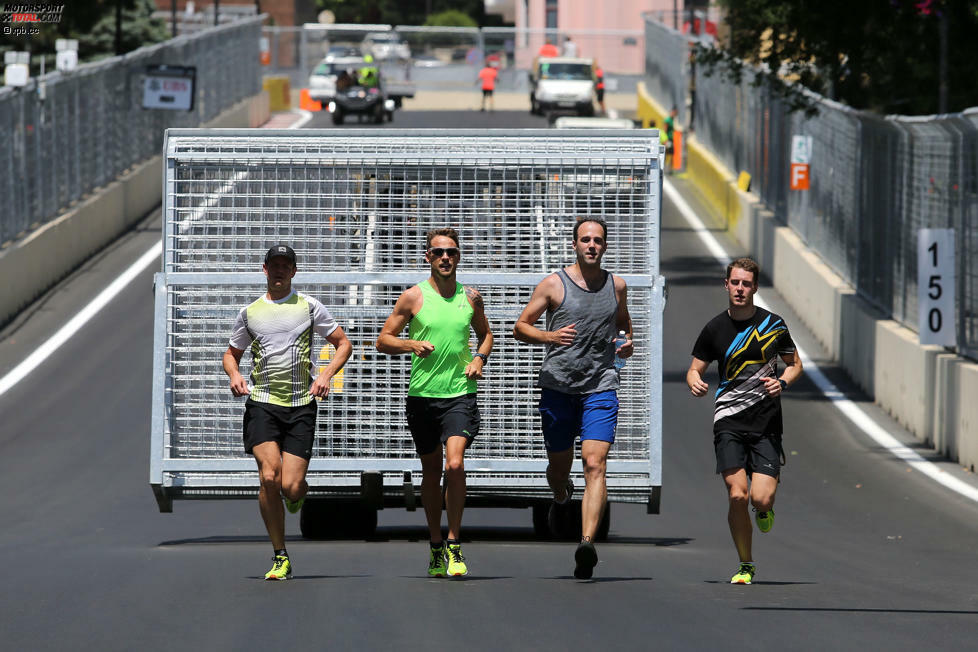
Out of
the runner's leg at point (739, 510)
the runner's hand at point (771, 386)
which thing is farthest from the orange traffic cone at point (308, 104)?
the runner's hand at point (771, 386)

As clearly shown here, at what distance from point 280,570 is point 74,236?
19.7m

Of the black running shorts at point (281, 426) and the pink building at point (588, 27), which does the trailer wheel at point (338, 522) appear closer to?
the black running shorts at point (281, 426)

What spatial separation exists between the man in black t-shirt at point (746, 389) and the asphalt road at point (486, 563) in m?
0.58

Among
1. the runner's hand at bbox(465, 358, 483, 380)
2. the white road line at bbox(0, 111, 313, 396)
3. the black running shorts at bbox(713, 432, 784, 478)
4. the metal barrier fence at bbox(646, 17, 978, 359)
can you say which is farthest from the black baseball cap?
the white road line at bbox(0, 111, 313, 396)

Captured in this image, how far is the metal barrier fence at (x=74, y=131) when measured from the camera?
25.6 m

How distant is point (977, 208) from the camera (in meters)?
16.1

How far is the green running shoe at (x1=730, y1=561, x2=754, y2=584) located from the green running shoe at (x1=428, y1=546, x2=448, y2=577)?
1627mm

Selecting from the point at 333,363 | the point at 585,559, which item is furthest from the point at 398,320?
the point at 585,559

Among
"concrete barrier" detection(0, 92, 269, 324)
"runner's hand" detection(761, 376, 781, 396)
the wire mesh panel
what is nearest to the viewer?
"runner's hand" detection(761, 376, 781, 396)

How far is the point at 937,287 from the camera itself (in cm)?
1659

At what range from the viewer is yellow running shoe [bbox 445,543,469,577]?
9.82 m

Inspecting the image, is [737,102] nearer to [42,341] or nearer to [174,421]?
[42,341]

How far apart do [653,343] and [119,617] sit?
Result: 13.3 feet

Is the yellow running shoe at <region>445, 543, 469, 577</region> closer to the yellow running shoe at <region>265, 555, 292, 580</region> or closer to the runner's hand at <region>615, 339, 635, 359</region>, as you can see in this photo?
the yellow running shoe at <region>265, 555, 292, 580</region>
